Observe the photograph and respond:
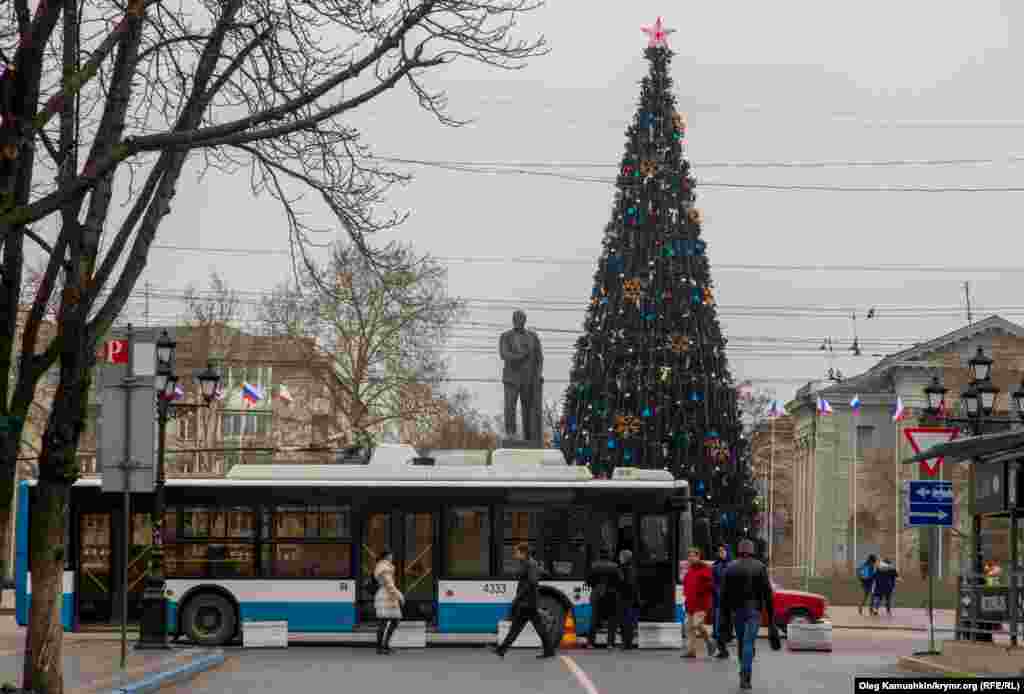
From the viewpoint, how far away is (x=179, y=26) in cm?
1847

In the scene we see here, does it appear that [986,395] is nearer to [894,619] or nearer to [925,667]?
[925,667]

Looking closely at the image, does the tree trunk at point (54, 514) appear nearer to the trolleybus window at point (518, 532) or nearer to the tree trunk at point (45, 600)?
the tree trunk at point (45, 600)

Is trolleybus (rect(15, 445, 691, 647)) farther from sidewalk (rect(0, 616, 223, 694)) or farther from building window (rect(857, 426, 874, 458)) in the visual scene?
building window (rect(857, 426, 874, 458))

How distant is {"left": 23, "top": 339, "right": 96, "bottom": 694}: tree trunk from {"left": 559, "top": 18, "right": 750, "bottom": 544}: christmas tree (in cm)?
3120

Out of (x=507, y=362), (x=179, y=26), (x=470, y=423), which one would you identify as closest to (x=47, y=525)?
(x=179, y=26)

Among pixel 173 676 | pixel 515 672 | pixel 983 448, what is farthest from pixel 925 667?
pixel 173 676

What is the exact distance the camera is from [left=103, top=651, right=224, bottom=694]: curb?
19.7m

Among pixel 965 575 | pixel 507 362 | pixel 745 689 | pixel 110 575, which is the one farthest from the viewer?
pixel 507 362

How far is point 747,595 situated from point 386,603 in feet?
27.8

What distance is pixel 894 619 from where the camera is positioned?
52406 millimetres

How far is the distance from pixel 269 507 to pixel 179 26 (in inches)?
631

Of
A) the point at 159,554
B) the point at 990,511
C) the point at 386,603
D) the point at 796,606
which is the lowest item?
the point at 796,606

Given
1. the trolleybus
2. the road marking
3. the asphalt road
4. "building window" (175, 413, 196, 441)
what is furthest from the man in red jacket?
"building window" (175, 413, 196, 441)

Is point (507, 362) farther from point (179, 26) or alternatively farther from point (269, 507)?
point (179, 26)
